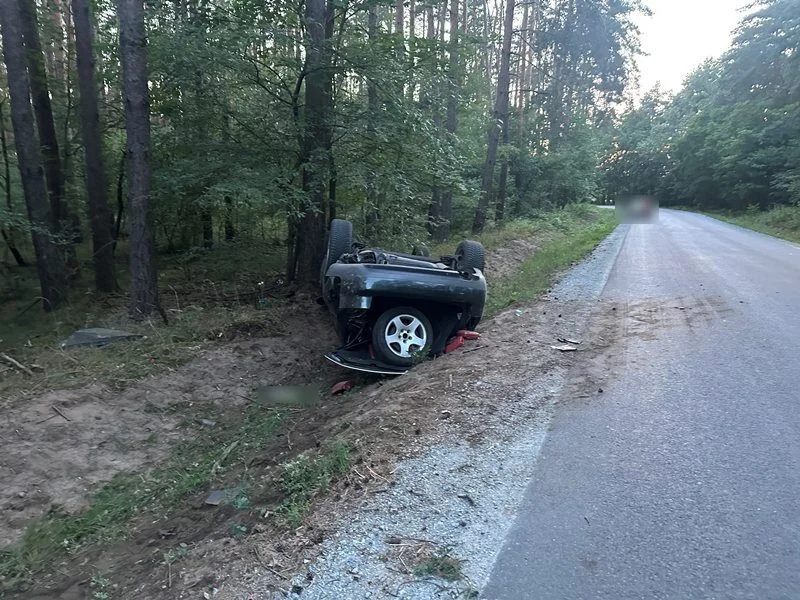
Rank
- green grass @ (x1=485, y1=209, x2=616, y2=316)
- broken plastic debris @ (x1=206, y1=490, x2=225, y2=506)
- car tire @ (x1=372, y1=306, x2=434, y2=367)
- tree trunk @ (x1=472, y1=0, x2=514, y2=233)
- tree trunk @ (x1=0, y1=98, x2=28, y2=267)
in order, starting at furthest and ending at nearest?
tree trunk @ (x1=472, y1=0, x2=514, y2=233) < tree trunk @ (x1=0, y1=98, x2=28, y2=267) < green grass @ (x1=485, y1=209, x2=616, y2=316) < car tire @ (x1=372, y1=306, x2=434, y2=367) < broken plastic debris @ (x1=206, y1=490, x2=225, y2=506)

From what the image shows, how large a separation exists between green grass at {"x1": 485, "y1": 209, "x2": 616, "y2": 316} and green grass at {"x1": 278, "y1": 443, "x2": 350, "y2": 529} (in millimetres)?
5568

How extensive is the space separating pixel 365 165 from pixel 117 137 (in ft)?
30.3

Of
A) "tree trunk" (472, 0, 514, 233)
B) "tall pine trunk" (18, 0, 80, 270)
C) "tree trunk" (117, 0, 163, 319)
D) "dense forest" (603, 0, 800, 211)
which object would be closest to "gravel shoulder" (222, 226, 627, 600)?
"tree trunk" (117, 0, 163, 319)

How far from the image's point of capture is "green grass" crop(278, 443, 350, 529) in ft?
11.3

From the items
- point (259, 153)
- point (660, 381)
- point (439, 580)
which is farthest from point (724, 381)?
point (259, 153)

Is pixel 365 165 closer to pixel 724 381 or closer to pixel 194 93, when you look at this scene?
pixel 194 93

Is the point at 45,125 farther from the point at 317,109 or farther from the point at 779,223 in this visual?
the point at 779,223

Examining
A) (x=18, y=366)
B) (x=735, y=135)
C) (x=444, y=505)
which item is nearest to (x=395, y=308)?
(x=444, y=505)

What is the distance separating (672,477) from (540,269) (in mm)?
9918

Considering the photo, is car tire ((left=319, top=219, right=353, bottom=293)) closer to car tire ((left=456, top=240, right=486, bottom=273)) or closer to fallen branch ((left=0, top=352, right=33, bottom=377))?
car tire ((left=456, top=240, right=486, bottom=273))

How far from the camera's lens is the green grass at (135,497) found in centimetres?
424

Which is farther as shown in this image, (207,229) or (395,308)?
(207,229)

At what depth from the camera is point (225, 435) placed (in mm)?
6230

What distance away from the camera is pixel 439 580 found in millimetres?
2793
